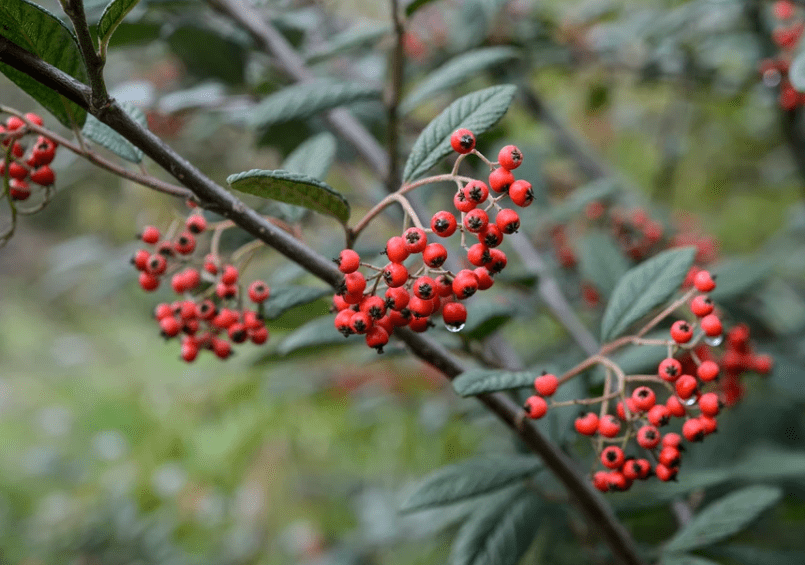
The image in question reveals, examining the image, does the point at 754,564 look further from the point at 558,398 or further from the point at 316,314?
the point at 316,314

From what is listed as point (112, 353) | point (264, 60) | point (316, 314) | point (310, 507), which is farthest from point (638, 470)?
point (112, 353)

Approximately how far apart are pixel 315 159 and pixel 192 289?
1.29 ft

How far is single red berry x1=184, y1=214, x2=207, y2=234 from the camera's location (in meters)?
1.17

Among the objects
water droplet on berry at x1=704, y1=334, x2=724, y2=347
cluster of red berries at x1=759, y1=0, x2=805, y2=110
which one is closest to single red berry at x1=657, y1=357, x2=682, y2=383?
water droplet on berry at x1=704, y1=334, x2=724, y2=347

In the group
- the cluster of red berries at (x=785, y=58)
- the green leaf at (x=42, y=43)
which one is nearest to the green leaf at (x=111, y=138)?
the green leaf at (x=42, y=43)

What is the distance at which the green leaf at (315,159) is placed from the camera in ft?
4.35

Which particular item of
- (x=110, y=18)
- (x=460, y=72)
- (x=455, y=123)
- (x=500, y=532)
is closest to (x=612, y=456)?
(x=500, y=532)

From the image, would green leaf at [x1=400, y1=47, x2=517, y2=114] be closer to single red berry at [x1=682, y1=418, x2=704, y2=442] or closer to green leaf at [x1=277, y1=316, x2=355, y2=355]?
green leaf at [x1=277, y1=316, x2=355, y2=355]

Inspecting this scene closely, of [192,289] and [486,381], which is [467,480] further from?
[192,289]

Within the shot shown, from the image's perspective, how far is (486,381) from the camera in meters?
1.00

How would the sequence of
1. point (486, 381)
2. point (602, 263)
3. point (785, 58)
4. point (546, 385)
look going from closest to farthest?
point (486, 381) < point (546, 385) < point (602, 263) < point (785, 58)

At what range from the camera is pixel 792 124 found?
8.69 ft

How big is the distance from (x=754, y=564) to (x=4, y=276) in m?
10.8

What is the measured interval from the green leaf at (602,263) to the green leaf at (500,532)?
67 centimetres
